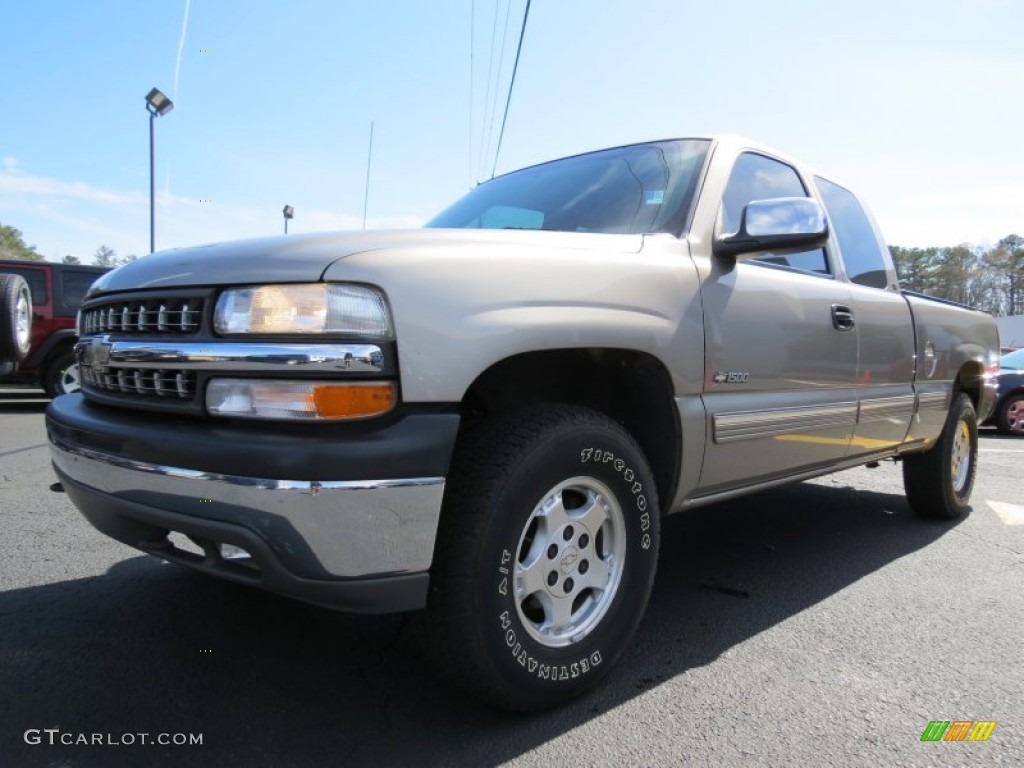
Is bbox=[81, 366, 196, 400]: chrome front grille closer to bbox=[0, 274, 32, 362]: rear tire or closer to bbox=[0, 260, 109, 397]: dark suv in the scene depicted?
bbox=[0, 274, 32, 362]: rear tire

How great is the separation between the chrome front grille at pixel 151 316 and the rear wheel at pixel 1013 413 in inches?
455

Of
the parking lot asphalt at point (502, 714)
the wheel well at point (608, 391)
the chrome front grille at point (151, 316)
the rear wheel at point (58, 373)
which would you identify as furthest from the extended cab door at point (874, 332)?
the rear wheel at point (58, 373)

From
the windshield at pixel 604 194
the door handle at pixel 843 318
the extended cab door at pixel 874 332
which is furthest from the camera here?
the extended cab door at pixel 874 332

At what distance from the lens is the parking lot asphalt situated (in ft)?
6.38

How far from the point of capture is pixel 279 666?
2.35m

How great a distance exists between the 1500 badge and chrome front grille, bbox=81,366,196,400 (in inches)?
66.8

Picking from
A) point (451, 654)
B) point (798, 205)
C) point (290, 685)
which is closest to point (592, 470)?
point (451, 654)

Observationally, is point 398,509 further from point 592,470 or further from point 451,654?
point 592,470

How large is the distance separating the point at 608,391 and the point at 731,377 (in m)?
0.47

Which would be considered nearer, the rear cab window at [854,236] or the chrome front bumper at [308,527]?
the chrome front bumper at [308,527]

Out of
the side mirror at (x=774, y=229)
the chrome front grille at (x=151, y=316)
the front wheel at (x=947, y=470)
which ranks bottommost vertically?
the front wheel at (x=947, y=470)

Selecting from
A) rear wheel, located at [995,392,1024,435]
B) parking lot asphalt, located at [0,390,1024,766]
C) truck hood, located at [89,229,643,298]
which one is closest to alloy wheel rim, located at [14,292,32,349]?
parking lot asphalt, located at [0,390,1024,766]

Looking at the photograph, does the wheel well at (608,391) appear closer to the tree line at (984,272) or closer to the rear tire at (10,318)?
the rear tire at (10,318)

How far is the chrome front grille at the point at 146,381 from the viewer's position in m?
1.85
